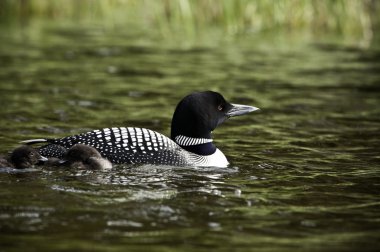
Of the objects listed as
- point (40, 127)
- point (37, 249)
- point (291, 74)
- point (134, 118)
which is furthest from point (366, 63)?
point (37, 249)

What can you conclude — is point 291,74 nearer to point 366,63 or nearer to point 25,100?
point 366,63

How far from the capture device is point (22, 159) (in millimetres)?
5996

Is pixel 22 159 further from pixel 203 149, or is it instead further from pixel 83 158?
pixel 203 149

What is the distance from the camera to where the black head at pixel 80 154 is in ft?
19.6

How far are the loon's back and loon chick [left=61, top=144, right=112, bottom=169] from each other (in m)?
0.18

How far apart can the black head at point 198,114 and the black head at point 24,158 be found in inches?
44.2

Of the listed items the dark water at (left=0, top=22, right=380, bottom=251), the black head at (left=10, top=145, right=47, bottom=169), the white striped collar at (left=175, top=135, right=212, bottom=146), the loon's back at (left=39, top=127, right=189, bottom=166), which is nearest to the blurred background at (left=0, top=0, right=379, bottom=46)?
the dark water at (left=0, top=22, right=380, bottom=251)

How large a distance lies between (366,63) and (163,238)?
871cm

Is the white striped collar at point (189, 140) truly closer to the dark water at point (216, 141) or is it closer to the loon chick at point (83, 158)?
the dark water at point (216, 141)

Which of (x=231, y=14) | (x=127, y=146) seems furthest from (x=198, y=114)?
(x=231, y=14)

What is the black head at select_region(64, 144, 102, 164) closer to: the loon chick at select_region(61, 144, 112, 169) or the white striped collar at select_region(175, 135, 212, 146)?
the loon chick at select_region(61, 144, 112, 169)

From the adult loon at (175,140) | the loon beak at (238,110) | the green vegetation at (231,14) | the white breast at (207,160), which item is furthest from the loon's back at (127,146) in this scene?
the green vegetation at (231,14)

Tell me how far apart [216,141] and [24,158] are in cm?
239

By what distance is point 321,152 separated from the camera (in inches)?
287
